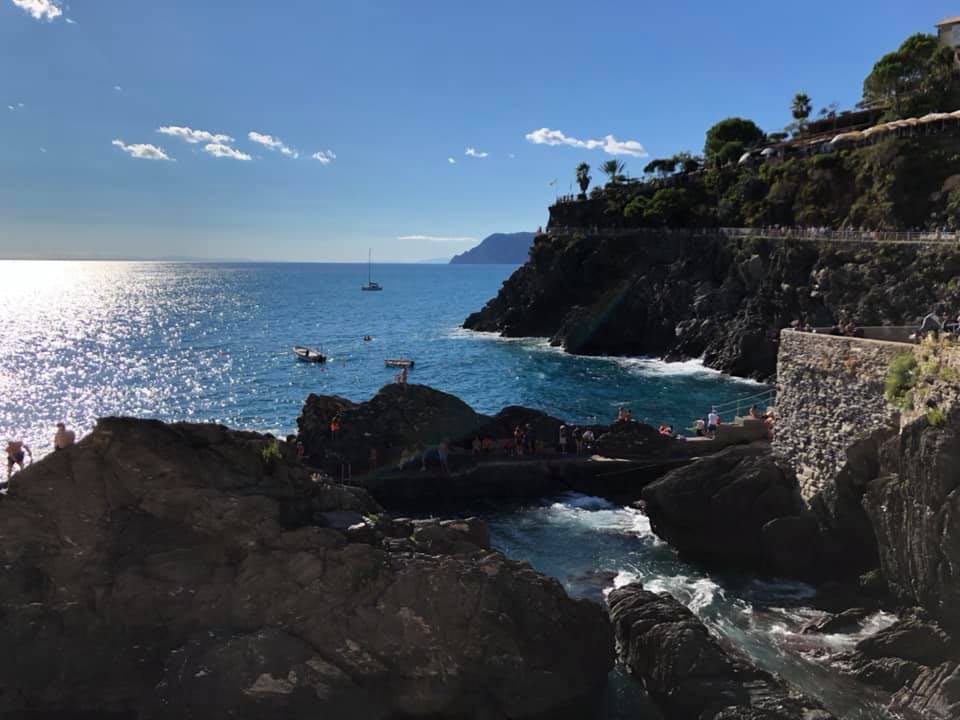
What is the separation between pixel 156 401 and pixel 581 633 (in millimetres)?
47511

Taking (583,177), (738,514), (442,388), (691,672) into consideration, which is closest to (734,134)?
(583,177)

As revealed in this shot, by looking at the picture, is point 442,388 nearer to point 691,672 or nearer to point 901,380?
point 901,380

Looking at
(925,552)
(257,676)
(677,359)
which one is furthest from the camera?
(677,359)

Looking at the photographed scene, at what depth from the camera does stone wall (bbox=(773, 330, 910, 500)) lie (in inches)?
738

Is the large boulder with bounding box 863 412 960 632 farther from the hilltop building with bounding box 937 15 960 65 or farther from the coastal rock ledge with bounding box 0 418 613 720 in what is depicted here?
the hilltop building with bounding box 937 15 960 65

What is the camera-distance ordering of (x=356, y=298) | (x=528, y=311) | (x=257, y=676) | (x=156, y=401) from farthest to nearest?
1. (x=356, y=298)
2. (x=528, y=311)
3. (x=156, y=401)
4. (x=257, y=676)

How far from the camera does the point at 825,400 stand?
2078 centimetres

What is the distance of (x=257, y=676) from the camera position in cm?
1216

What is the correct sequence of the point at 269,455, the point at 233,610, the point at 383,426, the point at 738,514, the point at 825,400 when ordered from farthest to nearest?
the point at 383,426
the point at 738,514
the point at 825,400
the point at 269,455
the point at 233,610

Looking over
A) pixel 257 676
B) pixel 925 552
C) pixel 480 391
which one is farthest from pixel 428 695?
pixel 480 391

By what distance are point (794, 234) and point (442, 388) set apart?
36.8 meters

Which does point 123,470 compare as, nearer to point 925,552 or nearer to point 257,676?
point 257,676

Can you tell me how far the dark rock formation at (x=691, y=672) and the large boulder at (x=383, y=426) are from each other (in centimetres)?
1587

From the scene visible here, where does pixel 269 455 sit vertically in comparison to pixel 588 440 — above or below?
above
